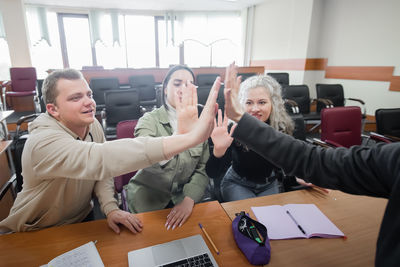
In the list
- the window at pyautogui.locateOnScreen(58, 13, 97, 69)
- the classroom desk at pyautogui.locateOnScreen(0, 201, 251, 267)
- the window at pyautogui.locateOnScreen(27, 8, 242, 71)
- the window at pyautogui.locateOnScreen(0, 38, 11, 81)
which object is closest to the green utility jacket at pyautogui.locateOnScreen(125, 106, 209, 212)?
the classroom desk at pyautogui.locateOnScreen(0, 201, 251, 267)

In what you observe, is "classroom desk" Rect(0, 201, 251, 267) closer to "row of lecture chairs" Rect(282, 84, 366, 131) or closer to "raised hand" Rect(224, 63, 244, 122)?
"raised hand" Rect(224, 63, 244, 122)

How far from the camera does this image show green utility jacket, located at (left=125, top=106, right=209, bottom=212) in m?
1.32

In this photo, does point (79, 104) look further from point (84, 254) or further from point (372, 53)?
point (372, 53)

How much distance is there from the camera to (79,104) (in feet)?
3.59

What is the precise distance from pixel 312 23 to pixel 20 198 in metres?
7.07

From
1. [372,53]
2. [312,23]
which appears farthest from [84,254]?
[312,23]

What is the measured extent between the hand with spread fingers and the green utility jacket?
0.22 metres

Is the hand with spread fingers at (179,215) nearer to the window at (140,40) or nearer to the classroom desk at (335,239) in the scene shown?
the classroom desk at (335,239)

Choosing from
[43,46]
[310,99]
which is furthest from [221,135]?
[43,46]

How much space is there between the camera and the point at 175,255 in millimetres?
839

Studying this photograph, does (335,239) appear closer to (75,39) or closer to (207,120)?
(207,120)

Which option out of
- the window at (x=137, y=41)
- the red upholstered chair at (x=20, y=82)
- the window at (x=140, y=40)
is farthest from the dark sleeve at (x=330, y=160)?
the window at (x=140, y=40)

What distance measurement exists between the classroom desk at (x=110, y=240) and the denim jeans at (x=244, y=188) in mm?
596

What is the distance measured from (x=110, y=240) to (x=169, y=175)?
0.51m
